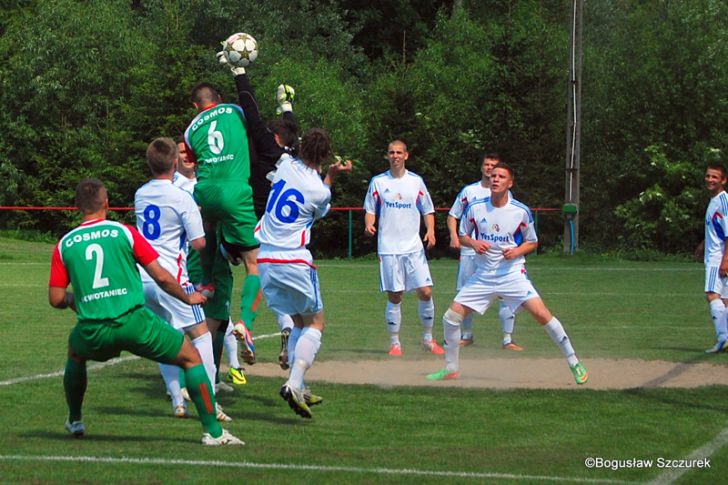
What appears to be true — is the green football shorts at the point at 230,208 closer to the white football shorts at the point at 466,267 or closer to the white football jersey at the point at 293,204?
the white football jersey at the point at 293,204

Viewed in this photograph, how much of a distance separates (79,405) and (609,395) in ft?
14.6

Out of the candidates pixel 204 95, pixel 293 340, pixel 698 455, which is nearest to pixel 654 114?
pixel 204 95

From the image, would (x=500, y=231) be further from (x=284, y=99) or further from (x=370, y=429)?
(x=370, y=429)

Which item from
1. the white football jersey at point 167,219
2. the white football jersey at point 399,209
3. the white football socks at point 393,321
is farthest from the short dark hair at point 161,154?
the white football jersey at point 399,209

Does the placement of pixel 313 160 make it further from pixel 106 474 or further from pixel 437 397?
pixel 106 474

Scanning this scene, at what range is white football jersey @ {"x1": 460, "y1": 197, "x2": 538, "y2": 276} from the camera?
11.2 metres

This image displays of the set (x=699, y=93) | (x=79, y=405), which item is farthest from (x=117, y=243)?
(x=699, y=93)

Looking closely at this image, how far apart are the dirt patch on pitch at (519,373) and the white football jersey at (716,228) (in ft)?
7.47

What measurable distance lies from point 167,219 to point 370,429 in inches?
85.5

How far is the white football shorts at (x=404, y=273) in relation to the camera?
13836 millimetres

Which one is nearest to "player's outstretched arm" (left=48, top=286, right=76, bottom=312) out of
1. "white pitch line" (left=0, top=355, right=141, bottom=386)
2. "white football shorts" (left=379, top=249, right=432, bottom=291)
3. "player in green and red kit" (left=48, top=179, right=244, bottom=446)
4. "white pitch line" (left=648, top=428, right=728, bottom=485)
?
"player in green and red kit" (left=48, top=179, right=244, bottom=446)

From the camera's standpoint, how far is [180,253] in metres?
9.12

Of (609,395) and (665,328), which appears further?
(665,328)

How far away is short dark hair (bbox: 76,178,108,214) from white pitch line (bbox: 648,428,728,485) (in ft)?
12.4
